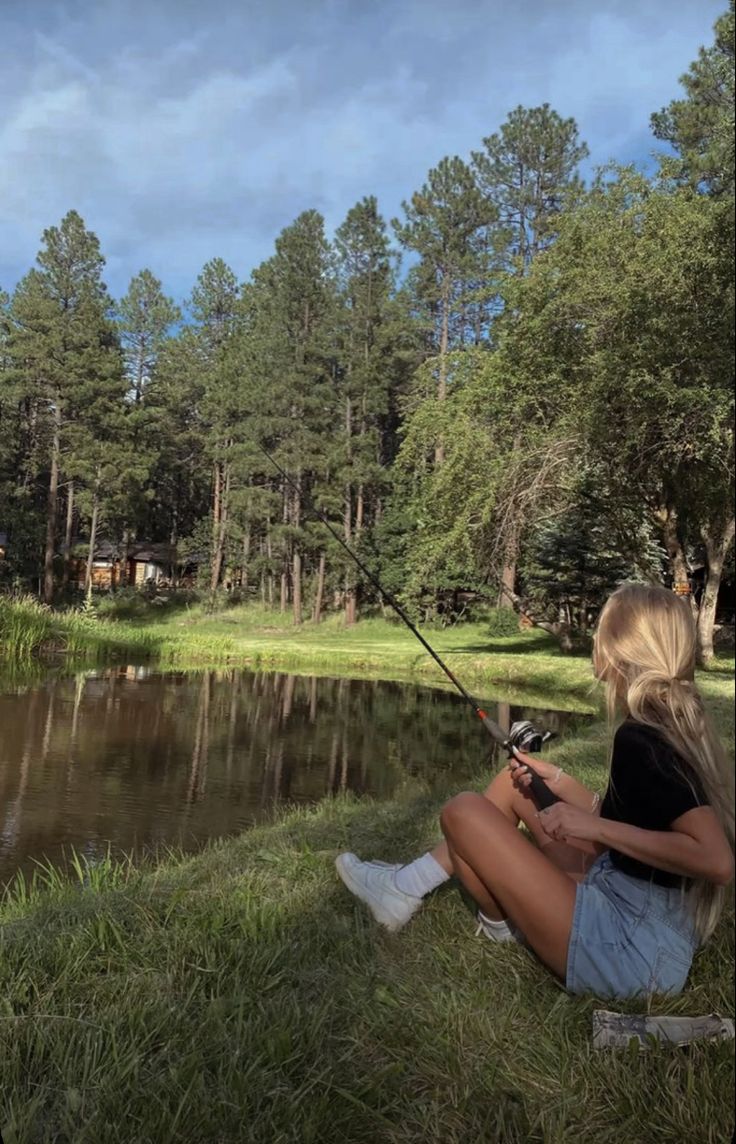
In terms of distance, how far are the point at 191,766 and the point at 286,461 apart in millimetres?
20304

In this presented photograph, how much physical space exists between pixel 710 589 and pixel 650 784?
2737 millimetres

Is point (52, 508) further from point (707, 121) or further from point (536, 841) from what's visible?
point (536, 841)

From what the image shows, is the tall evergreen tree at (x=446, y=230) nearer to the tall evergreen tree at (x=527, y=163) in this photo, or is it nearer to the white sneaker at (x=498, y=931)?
the tall evergreen tree at (x=527, y=163)

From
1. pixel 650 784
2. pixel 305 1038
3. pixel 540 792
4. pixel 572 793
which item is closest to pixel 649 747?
pixel 650 784

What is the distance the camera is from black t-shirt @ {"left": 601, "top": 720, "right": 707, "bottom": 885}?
5.73 feet

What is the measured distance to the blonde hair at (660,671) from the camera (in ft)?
5.60

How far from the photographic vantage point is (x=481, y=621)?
1109 inches

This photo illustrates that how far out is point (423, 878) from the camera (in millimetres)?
2582

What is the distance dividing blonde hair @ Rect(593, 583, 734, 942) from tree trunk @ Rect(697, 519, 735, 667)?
7cm

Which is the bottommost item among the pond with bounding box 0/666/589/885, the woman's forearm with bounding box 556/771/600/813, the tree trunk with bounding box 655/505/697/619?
the pond with bounding box 0/666/589/885

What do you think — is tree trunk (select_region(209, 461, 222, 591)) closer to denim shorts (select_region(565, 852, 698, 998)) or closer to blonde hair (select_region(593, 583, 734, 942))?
denim shorts (select_region(565, 852, 698, 998))

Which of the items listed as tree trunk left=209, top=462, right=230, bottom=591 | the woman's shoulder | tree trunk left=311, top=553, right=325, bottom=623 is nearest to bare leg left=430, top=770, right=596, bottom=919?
the woman's shoulder

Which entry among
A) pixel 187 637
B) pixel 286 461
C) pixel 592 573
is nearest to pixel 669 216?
pixel 592 573

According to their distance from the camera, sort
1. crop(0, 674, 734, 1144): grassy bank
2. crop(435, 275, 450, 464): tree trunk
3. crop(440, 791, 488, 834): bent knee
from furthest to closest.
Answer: crop(435, 275, 450, 464): tree trunk, crop(440, 791, 488, 834): bent knee, crop(0, 674, 734, 1144): grassy bank
